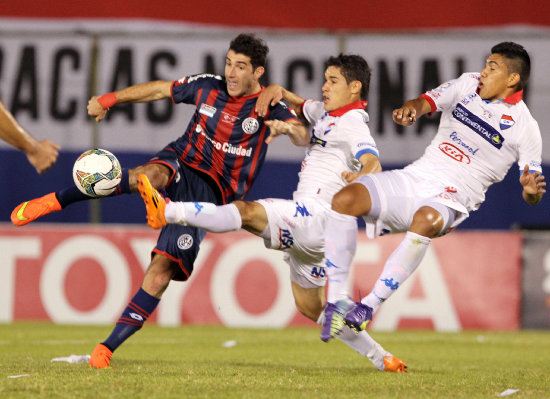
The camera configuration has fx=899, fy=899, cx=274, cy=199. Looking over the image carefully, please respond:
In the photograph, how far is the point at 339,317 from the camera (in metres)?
5.03

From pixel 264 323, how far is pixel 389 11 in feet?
16.7

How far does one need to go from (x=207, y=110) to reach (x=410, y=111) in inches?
58.6

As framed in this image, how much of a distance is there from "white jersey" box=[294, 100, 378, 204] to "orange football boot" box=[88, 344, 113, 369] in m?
1.59

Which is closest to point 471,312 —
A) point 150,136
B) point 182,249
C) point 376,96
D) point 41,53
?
point 376,96

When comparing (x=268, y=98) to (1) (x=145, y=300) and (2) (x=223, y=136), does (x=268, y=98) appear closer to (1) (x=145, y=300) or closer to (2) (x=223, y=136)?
(2) (x=223, y=136)

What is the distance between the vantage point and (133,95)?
6141mm

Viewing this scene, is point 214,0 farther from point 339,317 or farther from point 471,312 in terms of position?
point 339,317

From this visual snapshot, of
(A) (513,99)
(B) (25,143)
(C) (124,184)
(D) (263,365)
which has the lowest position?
(D) (263,365)

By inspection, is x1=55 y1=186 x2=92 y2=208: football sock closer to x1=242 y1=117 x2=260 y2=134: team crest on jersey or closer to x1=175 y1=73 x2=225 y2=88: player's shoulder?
x1=175 y1=73 x2=225 y2=88: player's shoulder

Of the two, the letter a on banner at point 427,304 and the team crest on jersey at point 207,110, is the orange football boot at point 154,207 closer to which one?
the team crest on jersey at point 207,110

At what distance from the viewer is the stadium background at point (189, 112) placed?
10297mm

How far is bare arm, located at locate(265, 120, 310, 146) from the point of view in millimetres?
5520

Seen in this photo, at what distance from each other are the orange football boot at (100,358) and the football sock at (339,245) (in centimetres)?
156

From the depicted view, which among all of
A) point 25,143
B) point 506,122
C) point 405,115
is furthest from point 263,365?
point 25,143
